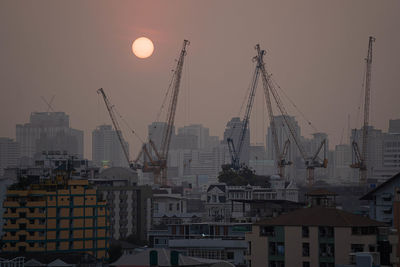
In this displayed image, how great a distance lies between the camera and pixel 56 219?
161ft

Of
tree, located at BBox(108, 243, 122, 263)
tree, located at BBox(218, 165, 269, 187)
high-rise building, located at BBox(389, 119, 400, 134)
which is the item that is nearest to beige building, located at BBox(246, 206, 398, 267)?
tree, located at BBox(108, 243, 122, 263)

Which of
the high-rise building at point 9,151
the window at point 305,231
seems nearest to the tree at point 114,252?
the window at point 305,231

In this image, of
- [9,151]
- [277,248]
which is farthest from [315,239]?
[9,151]

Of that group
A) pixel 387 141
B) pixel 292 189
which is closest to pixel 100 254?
pixel 292 189

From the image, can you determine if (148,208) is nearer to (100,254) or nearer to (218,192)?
(218,192)

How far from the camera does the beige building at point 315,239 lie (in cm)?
2858

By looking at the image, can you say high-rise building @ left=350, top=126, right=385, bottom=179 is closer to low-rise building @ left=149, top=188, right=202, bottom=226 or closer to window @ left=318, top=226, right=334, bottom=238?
low-rise building @ left=149, top=188, right=202, bottom=226

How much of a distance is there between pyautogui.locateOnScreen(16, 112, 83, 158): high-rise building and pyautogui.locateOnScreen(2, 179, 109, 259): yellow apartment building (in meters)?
135

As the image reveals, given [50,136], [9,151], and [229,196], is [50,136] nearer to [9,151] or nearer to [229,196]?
[9,151]

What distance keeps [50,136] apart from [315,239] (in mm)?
167504

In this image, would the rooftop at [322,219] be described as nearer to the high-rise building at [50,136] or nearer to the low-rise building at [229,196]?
the low-rise building at [229,196]

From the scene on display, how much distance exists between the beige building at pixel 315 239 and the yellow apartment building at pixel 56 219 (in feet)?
66.8

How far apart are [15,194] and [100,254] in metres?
5.46

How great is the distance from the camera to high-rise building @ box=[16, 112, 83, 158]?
18738cm
